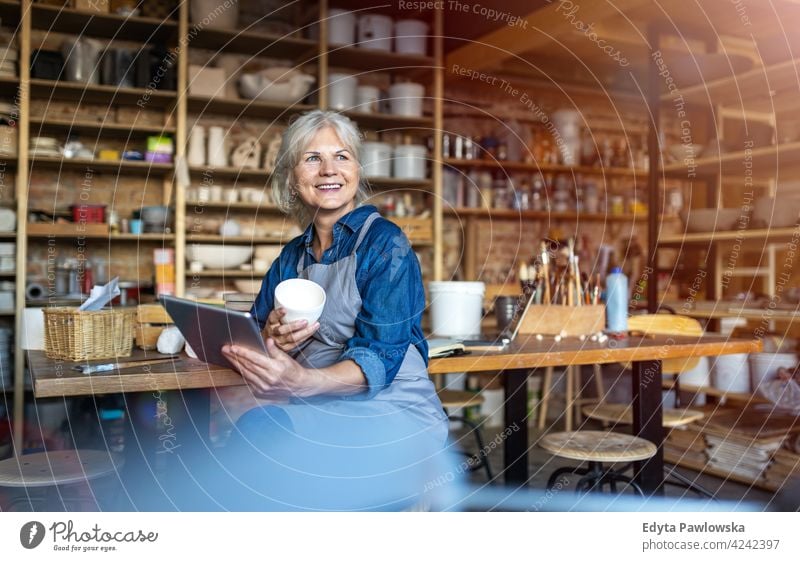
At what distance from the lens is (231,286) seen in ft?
15.0

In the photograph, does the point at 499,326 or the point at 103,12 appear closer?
the point at 499,326

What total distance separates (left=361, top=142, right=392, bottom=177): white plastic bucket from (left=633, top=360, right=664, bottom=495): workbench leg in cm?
249

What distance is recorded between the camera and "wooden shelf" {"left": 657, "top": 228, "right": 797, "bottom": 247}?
11.4ft

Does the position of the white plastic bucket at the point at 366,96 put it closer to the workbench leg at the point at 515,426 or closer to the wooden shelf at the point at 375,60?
the wooden shelf at the point at 375,60

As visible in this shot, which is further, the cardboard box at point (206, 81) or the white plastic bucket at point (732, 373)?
the cardboard box at point (206, 81)

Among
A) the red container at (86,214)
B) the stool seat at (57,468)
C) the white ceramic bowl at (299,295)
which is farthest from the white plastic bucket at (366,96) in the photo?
the stool seat at (57,468)

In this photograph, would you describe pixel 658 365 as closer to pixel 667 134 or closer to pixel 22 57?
pixel 22 57

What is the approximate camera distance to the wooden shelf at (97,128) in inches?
156

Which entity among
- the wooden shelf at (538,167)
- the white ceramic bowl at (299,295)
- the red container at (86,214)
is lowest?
the white ceramic bowl at (299,295)

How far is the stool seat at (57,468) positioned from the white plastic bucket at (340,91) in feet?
9.67

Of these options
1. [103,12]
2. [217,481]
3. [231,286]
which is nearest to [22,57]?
[103,12]

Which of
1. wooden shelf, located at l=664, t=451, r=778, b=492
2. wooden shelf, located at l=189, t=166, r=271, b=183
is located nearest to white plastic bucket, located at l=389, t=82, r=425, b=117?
wooden shelf, located at l=189, t=166, r=271, b=183

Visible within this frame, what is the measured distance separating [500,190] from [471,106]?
2.26ft

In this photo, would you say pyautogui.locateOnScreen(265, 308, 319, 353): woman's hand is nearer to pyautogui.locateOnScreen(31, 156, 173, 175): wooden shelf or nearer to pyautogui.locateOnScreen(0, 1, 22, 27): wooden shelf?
pyautogui.locateOnScreen(31, 156, 173, 175): wooden shelf
